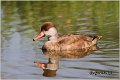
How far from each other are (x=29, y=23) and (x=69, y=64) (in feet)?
22.7

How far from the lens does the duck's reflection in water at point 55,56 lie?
469 inches

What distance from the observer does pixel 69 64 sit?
40.9ft

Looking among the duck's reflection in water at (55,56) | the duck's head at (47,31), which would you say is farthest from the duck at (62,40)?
the duck's reflection in water at (55,56)

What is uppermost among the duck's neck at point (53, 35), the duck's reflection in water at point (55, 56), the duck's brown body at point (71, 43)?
the duck's neck at point (53, 35)

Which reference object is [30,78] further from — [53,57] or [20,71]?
[53,57]

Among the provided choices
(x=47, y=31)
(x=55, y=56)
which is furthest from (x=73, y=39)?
(x=55, y=56)

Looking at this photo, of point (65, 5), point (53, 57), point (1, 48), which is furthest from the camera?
point (65, 5)

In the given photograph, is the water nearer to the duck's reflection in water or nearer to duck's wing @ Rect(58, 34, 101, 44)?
the duck's reflection in water

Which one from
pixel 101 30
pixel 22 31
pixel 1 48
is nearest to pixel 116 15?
pixel 101 30

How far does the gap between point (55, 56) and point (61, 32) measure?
3345mm

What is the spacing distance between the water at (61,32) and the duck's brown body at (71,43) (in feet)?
0.95

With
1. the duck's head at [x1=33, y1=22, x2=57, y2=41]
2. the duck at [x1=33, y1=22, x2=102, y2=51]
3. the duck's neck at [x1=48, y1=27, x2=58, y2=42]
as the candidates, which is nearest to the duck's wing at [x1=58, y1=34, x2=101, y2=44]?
the duck at [x1=33, y1=22, x2=102, y2=51]

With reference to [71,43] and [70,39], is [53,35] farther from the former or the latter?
[71,43]

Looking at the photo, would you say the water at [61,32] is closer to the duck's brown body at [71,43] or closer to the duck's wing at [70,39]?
the duck's brown body at [71,43]
